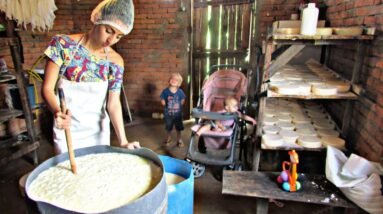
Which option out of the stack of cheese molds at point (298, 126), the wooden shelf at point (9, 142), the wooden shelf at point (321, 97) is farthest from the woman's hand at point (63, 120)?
the wooden shelf at point (9, 142)

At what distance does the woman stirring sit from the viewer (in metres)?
1.35

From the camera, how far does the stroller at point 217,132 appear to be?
2.82 m

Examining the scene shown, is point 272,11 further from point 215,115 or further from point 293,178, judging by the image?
point 293,178

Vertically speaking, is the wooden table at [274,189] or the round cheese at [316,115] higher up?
the round cheese at [316,115]

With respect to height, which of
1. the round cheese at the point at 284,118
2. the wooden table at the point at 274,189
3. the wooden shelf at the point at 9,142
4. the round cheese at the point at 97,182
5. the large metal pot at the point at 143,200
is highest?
the large metal pot at the point at 143,200

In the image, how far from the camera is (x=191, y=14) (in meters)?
4.59

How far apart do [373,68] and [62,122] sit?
230 cm

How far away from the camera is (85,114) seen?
1730mm

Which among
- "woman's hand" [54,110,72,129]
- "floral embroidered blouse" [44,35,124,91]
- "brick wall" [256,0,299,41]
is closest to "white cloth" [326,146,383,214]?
"floral embroidered blouse" [44,35,124,91]

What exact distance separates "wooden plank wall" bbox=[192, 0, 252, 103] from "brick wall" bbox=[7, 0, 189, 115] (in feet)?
0.83

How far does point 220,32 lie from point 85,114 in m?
3.48

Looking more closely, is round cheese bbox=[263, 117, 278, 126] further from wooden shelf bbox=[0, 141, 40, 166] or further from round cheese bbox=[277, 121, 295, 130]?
wooden shelf bbox=[0, 141, 40, 166]

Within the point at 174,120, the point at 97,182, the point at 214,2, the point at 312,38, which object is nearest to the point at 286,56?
the point at 312,38

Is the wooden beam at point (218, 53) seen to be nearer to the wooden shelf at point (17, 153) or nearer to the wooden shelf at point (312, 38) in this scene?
the wooden shelf at point (312, 38)
